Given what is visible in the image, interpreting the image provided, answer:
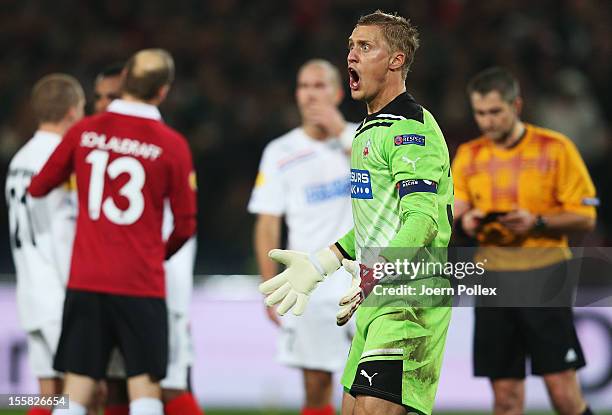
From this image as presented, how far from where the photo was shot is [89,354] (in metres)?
5.83

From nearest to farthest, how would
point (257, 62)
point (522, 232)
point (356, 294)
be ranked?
1. point (356, 294)
2. point (522, 232)
3. point (257, 62)

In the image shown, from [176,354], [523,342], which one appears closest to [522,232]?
[523,342]

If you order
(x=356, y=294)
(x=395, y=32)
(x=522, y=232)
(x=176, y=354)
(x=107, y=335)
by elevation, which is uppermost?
(x=395, y=32)

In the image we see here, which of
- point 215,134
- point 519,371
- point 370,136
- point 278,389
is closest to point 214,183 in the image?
point 215,134

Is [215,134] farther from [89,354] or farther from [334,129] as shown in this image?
[89,354]

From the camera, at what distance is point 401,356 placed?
441 cm

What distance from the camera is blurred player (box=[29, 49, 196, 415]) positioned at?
5820mm

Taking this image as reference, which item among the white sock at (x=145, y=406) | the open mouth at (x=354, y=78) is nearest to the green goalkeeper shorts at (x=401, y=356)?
the open mouth at (x=354, y=78)

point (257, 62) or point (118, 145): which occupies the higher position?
point (257, 62)

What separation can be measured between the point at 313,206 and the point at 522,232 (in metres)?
1.47

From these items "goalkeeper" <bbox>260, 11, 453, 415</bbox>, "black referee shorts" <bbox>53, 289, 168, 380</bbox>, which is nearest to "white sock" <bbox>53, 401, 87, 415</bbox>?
"black referee shorts" <bbox>53, 289, 168, 380</bbox>

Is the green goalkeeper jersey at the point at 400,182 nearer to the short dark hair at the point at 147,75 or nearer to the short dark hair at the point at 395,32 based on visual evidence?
the short dark hair at the point at 395,32

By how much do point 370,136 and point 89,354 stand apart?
2.19 m

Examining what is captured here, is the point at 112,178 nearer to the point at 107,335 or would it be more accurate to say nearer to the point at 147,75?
the point at 147,75
